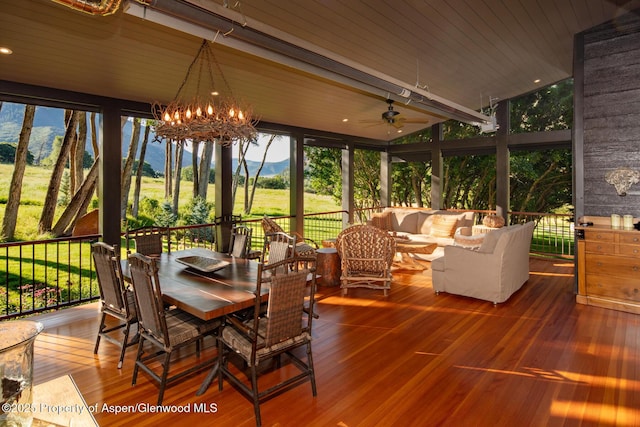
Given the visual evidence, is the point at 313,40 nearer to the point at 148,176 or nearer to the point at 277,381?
the point at 277,381

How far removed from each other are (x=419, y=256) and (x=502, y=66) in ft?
12.8

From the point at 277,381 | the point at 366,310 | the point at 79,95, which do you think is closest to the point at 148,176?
the point at 79,95

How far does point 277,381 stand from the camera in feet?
9.35

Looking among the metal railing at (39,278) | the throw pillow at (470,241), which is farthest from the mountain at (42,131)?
the throw pillow at (470,241)

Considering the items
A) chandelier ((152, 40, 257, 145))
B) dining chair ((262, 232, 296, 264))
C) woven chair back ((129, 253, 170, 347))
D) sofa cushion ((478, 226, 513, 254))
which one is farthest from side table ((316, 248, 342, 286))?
woven chair back ((129, 253, 170, 347))

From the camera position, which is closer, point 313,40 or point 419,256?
point 313,40

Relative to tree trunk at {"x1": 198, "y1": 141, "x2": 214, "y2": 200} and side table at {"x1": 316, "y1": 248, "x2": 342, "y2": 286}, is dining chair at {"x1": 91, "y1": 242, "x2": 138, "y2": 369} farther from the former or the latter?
tree trunk at {"x1": 198, "y1": 141, "x2": 214, "y2": 200}

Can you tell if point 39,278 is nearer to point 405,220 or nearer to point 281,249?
point 281,249

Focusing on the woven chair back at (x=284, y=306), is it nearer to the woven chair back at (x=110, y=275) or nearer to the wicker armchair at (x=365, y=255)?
the woven chair back at (x=110, y=275)

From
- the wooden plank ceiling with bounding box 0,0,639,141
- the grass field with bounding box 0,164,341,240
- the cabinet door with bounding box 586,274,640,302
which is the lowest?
the cabinet door with bounding box 586,274,640,302

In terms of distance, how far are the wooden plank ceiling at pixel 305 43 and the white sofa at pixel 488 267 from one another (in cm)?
238

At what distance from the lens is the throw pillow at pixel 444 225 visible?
7.68 meters

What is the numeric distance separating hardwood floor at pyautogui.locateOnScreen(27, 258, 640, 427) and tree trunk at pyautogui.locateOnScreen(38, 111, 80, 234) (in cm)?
532

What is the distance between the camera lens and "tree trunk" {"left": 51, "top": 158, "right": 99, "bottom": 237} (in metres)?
9.06
